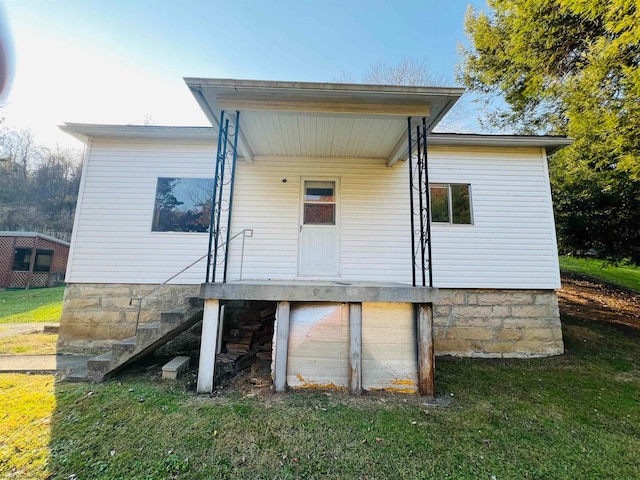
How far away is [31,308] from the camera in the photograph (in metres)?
8.99

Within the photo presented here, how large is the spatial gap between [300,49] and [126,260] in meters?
8.60

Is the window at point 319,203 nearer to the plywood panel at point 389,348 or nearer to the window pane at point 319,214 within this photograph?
the window pane at point 319,214

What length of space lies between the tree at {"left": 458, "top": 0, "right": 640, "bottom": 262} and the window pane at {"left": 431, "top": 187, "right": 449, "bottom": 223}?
3861 mm

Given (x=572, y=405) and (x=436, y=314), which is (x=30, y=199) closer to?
(x=436, y=314)

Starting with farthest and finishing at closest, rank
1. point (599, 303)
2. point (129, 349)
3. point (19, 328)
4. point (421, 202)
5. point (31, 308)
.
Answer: point (31, 308) < point (599, 303) < point (19, 328) < point (421, 202) < point (129, 349)

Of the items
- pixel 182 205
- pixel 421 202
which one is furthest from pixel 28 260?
pixel 421 202

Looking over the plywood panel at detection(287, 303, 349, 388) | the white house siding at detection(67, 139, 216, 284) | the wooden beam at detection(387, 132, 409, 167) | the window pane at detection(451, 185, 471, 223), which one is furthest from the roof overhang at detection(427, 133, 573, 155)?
the white house siding at detection(67, 139, 216, 284)

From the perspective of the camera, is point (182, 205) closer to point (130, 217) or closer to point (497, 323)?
point (130, 217)

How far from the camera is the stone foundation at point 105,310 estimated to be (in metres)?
4.93

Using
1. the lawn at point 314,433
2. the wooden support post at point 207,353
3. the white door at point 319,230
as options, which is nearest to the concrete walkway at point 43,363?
the lawn at point 314,433

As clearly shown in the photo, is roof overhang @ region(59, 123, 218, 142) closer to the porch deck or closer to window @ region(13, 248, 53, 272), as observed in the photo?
the porch deck

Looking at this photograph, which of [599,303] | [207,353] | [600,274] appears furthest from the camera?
[600,274]

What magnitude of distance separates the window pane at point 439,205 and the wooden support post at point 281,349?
3.65 metres

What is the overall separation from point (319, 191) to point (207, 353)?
3.56 meters
